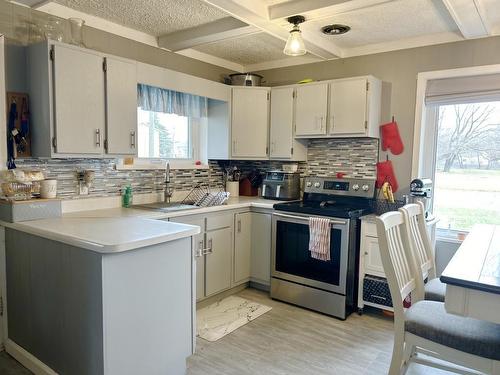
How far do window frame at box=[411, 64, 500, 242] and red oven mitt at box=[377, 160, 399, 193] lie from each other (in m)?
0.16

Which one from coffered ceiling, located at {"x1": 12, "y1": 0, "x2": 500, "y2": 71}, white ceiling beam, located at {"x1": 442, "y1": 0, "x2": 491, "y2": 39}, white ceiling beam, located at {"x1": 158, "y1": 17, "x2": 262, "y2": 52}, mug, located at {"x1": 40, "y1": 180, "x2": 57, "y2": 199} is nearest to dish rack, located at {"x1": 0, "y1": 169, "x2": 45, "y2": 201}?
mug, located at {"x1": 40, "y1": 180, "x2": 57, "y2": 199}

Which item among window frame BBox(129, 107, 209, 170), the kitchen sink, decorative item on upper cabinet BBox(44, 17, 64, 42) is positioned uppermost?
decorative item on upper cabinet BBox(44, 17, 64, 42)

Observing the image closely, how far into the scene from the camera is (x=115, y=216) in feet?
8.18

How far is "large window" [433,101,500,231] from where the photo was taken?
292 centimetres

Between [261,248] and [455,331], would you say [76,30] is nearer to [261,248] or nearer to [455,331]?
[261,248]

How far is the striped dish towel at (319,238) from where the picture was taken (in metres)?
2.87

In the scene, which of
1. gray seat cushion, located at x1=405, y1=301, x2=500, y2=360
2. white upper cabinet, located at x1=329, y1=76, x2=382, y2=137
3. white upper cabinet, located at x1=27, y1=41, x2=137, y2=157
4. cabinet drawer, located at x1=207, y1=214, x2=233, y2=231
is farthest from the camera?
white upper cabinet, located at x1=329, y1=76, x2=382, y2=137

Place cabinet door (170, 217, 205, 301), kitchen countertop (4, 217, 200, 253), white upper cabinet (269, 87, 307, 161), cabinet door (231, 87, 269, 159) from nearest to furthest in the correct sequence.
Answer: kitchen countertop (4, 217, 200, 253) < cabinet door (170, 217, 205, 301) < white upper cabinet (269, 87, 307, 161) < cabinet door (231, 87, 269, 159)

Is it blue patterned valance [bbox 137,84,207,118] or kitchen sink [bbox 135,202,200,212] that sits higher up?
blue patterned valance [bbox 137,84,207,118]

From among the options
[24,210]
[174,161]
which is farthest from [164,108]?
[24,210]

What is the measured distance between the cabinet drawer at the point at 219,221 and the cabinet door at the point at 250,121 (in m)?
0.79

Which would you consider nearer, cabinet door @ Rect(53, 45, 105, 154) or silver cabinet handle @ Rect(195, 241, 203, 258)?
cabinet door @ Rect(53, 45, 105, 154)

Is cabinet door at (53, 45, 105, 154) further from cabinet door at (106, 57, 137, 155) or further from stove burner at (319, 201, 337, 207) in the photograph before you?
stove burner at (319, 201, 337, 207)

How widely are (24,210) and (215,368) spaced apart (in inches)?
58.3
